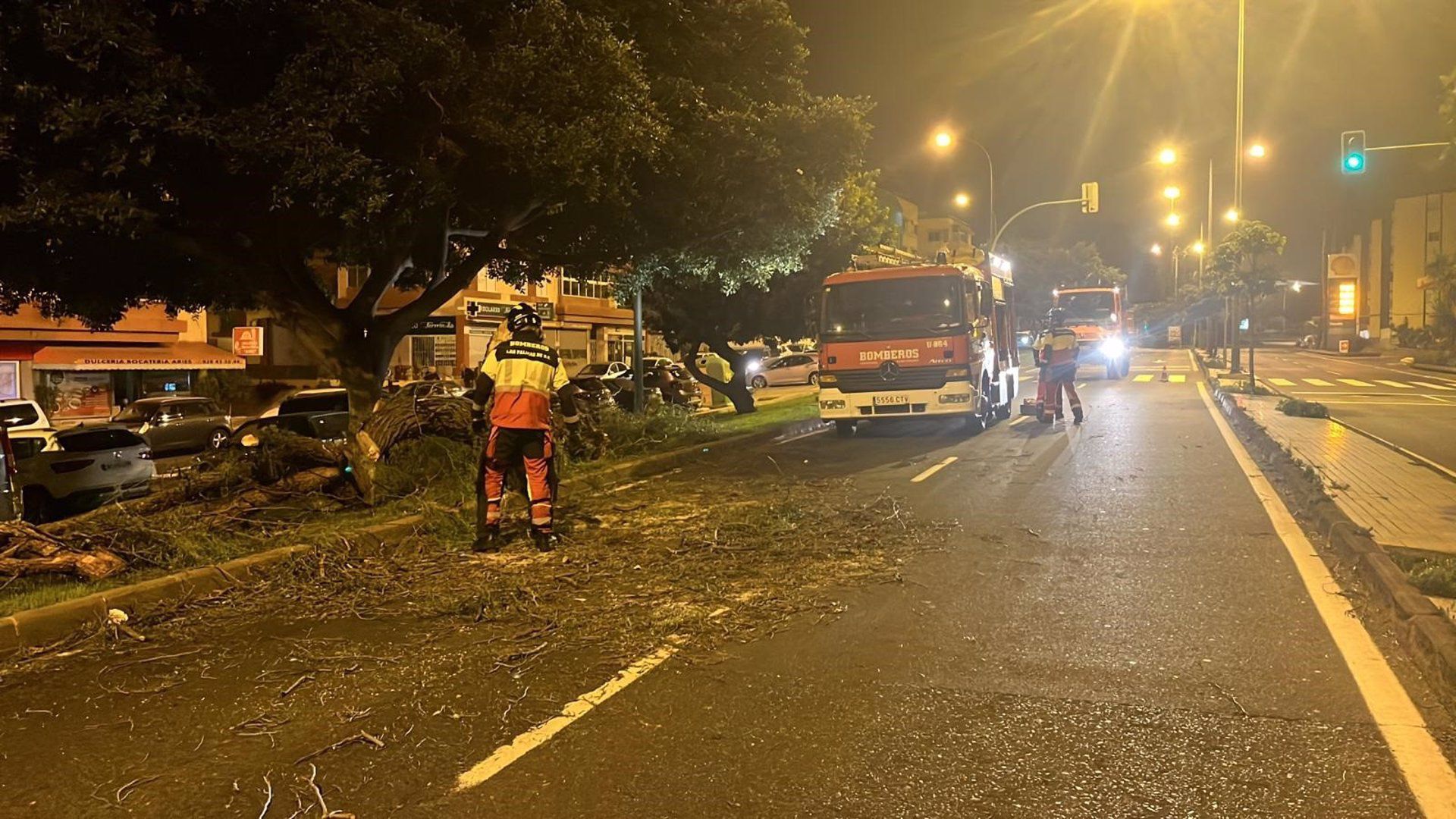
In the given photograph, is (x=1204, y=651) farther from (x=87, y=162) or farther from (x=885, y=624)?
(x=87, y=162)

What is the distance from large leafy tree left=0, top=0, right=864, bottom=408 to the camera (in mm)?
7195

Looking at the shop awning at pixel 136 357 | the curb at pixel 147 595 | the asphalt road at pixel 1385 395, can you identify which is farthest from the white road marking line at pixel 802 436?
the shop awning at pixel 136 357

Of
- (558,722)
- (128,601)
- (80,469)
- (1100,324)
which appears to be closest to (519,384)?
(128,601)

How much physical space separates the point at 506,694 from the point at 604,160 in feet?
18.4

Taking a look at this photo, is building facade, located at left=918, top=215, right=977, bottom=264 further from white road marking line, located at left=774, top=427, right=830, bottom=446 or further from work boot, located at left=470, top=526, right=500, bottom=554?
work boot, located at left=470, top=526, right=500, bottom=554

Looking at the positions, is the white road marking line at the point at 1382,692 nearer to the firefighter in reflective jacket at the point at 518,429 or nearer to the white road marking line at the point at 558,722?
the white road marking line at the point at 558,722

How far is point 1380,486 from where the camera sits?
9.78m

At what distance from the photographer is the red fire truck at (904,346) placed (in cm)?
1506

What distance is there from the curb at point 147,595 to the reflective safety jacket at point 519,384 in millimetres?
1407

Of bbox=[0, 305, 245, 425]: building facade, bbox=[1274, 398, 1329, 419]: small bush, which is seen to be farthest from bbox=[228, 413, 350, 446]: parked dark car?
bbox=[1274, 398, 1329, 419]: small bush

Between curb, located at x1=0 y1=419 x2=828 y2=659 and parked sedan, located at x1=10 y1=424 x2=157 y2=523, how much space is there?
4913mm

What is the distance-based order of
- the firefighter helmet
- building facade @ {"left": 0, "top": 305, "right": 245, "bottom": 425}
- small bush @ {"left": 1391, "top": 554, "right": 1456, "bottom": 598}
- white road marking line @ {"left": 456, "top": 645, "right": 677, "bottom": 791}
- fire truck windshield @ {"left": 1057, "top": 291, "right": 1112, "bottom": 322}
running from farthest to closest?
fire truck windshield @ {"left": 1057, "top": 291, "right": 1112, "bottom": 322}
building facade @ {"left": 0, "top": 305, "right": 245, "bottom": 425}
the firefighter helmet
small bush @ {"left": 1391, "top": 554, "right": 1456, "bottom": 598}
white road marking line @ {"left": 456, "top": 645, "right": 677, "bottom": 791}

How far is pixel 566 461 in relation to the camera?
1185cm

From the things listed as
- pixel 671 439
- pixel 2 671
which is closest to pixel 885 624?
pixel 2 671
